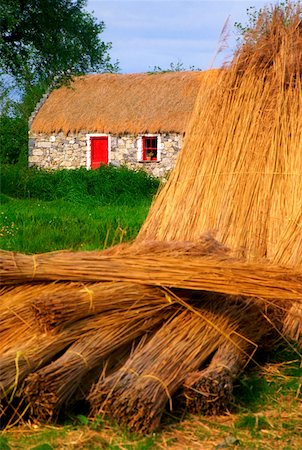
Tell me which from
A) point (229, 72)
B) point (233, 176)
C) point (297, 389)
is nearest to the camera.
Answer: point (297, 389)

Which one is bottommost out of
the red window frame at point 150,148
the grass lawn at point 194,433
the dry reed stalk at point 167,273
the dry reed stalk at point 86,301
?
the grass lawn at point 194,433

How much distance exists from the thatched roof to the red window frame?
788 mm

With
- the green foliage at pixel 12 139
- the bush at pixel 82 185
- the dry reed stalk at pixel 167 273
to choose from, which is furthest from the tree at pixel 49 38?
the dry reed stalk at pixel 167 273

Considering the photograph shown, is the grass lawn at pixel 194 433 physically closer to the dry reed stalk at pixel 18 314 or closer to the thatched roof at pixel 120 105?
the dry reed stalk at pixel 18 314

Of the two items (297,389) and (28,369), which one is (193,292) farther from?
(28,369)

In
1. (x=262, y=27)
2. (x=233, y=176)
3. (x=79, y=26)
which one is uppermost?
(x=79, y=26)

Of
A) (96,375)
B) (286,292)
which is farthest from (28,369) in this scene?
(286,292)

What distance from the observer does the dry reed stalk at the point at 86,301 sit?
412cm

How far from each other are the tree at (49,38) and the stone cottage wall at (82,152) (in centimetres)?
573

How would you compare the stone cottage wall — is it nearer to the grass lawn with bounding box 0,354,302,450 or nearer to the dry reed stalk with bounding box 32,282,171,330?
the dry reed stalk with bounding box 32,282,171,330

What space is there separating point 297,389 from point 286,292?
1.91 ft

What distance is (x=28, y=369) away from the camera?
4.00 m

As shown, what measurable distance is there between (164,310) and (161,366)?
1.70 ft

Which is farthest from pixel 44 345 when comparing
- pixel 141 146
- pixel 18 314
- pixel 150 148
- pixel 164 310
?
pixel 150 148
